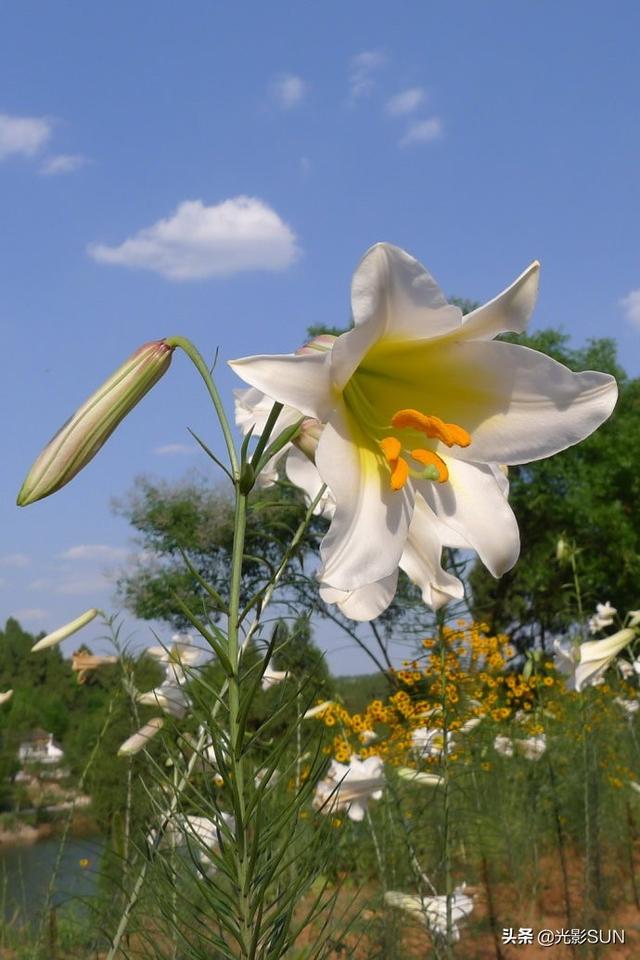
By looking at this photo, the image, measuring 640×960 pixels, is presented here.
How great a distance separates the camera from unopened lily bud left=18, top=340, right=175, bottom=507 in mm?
901

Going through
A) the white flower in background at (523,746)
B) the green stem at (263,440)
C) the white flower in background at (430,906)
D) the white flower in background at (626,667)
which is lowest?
the white flower in background at (430,906)

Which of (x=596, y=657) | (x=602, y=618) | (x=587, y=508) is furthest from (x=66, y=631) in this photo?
(x=587, y=508)

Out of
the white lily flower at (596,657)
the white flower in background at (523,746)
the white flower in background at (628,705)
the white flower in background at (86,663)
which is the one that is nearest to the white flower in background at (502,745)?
the white flower in background at (523,746)

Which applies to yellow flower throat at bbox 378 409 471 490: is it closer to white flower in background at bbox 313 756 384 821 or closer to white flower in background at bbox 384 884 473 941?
white flower in background at bbox 313 756 384 821

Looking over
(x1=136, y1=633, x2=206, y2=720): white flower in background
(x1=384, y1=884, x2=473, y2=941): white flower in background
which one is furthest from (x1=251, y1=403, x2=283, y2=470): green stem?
(x1=384, y1=884, x2=473, y2=941): white flower in background

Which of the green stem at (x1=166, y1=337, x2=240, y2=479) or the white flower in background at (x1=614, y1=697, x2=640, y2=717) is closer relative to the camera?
the green stem at (x1=166, y1=337, x2=240, y2=479)

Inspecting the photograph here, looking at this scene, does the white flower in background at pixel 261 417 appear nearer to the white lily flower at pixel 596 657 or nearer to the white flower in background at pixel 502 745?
the white lily flower at pixel 596 657

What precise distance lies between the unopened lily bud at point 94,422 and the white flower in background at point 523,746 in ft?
15.9

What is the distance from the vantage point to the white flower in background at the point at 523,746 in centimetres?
536

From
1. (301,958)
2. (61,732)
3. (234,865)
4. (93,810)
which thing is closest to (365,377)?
(234,865)

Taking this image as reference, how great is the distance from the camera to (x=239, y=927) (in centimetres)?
95

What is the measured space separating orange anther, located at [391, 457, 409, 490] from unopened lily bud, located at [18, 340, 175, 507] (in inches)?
11.2

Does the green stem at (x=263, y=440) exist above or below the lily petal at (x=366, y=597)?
above

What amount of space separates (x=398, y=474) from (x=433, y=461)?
6 cm
